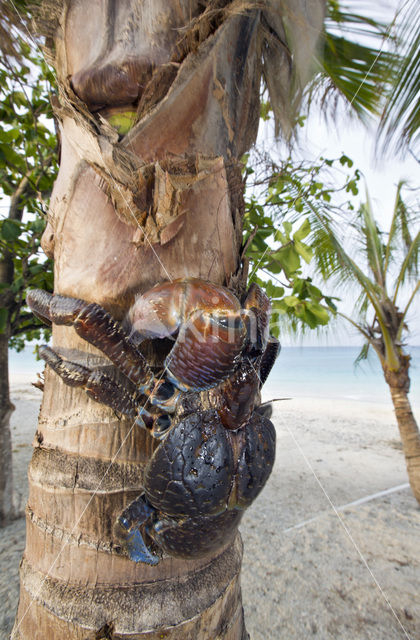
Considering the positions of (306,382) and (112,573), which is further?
(306,382)

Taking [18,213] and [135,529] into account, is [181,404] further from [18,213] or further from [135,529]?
[18,213]

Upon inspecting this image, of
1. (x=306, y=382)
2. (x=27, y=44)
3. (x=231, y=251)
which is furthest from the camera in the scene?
(x=306, y=382)

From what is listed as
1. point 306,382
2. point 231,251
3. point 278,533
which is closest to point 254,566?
point 278,533

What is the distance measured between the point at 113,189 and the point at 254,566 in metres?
3.43

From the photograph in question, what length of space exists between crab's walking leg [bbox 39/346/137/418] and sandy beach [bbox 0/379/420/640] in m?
0.38

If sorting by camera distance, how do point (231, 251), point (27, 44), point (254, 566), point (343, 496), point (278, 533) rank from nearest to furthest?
point (231, 251) → point (27, 44) → point (254, 566) → point (278, 533) → point (343, 496)

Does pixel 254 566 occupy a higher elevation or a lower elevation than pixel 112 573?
lower

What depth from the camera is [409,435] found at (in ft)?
15.8

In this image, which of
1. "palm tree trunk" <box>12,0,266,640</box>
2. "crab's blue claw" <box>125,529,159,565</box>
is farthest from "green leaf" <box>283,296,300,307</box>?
"crab's blue claw" <box>125,529,159,565</box>

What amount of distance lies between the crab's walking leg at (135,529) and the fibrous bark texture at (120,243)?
25mm

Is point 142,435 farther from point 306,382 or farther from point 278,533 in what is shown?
point 278,533

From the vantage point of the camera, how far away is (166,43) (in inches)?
29.6

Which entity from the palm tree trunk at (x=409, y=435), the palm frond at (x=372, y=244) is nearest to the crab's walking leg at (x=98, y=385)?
the palm frond at (x=372, y=244)

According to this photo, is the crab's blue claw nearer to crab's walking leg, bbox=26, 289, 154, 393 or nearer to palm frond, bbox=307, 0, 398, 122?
crab's walking leg, bbox=26, 289, 154, 393
